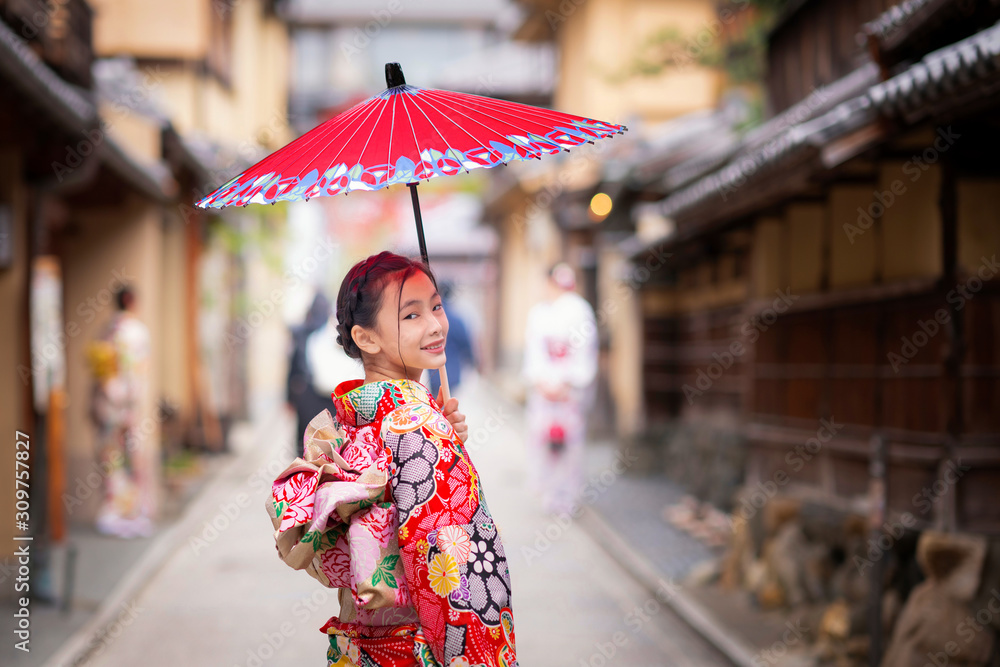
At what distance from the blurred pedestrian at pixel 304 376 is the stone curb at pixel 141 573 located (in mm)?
1502

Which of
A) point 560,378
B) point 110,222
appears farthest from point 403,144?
point 110,222

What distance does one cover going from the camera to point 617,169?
14867mm

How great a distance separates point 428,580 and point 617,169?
42.2 ft

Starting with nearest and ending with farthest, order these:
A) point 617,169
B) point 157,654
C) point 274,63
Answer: point 157,654 < point 617,169 < point 274,63

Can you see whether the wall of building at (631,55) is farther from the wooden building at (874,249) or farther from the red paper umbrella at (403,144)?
the red paper umbrella at (403,144)

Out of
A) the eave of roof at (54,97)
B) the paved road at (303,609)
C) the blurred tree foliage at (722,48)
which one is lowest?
the paved road at (303,609)

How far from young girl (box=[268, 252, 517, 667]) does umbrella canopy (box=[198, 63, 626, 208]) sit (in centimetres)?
28

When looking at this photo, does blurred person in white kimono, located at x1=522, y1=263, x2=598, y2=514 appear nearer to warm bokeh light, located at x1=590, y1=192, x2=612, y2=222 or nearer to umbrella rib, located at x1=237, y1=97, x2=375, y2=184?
warm bokeh light, located at x1=590, y1=192, x2=612, y2=222

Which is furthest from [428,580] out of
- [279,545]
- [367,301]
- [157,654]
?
[157,654]

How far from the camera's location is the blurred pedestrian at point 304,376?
9.52m

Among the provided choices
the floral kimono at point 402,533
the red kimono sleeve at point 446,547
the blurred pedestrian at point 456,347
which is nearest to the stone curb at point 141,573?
the blurred pedestrian at point 456,347

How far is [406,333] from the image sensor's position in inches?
110

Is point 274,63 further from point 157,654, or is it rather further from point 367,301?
point 367,301

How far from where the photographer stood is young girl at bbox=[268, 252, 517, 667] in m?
2.54
